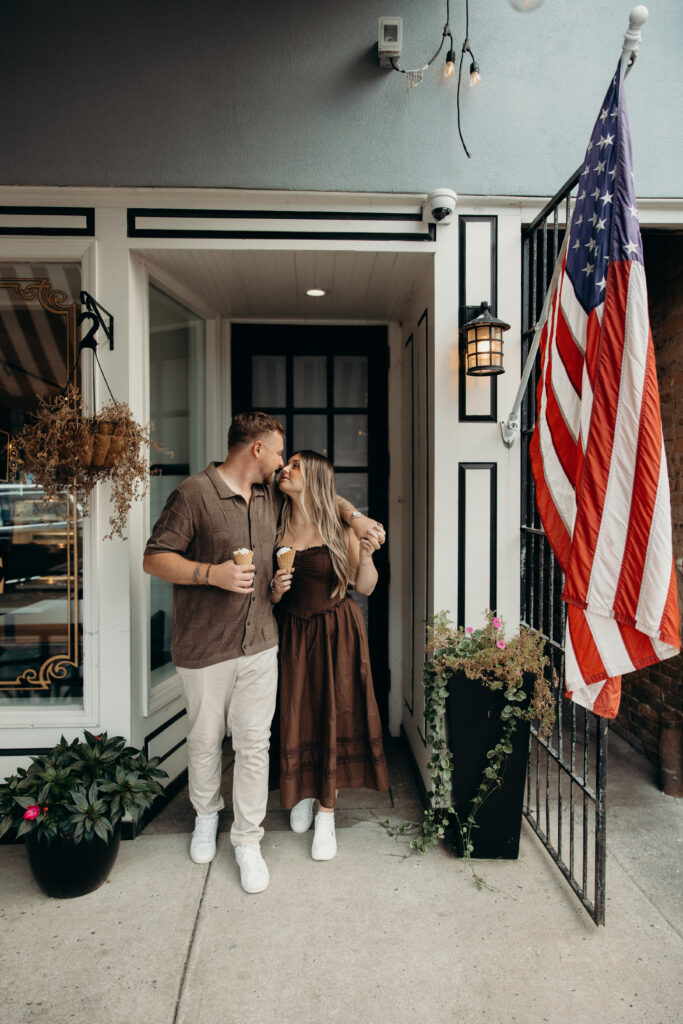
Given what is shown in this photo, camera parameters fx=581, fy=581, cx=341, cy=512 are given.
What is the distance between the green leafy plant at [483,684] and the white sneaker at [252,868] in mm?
753

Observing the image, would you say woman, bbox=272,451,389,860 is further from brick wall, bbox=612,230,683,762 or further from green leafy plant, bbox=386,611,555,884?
brick wall, bbox=612,230,683,762

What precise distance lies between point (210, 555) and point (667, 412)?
3039 millimetres

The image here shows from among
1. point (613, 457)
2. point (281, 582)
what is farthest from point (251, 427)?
point (613, 457)

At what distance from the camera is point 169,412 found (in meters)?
3.63

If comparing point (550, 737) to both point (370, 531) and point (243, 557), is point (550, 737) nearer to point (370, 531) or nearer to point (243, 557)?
point (370, 531)

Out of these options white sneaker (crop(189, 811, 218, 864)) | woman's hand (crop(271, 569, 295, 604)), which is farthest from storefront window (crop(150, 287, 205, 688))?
woman's hand (crop(271, 569, 295, 604))

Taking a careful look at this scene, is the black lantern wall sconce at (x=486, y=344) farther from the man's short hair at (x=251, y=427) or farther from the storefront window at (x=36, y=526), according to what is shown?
the storefront window at (x=36, y=526)

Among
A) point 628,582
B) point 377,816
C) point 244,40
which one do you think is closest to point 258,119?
point 244,40

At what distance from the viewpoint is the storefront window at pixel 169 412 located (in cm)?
345

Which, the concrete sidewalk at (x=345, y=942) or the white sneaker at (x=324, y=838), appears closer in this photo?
the concrete sidewalk at (x=345, y=942)

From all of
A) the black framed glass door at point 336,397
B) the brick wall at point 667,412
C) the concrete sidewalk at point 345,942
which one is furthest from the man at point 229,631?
the brick wall at point 667,412

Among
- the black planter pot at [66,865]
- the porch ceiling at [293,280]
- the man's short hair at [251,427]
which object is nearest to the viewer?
the black planter pot at [66,865]

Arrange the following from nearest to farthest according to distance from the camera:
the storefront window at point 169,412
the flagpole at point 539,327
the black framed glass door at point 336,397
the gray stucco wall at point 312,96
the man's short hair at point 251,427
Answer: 1. the flagpole at point 539,327
2. the man's short hair at point 251,427
3. the gray stucco wall at point 312,96
4. the storefront window at point 169,412
5. the black framed glass door at point 336,397

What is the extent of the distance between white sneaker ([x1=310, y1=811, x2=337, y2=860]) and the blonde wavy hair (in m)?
1.12
